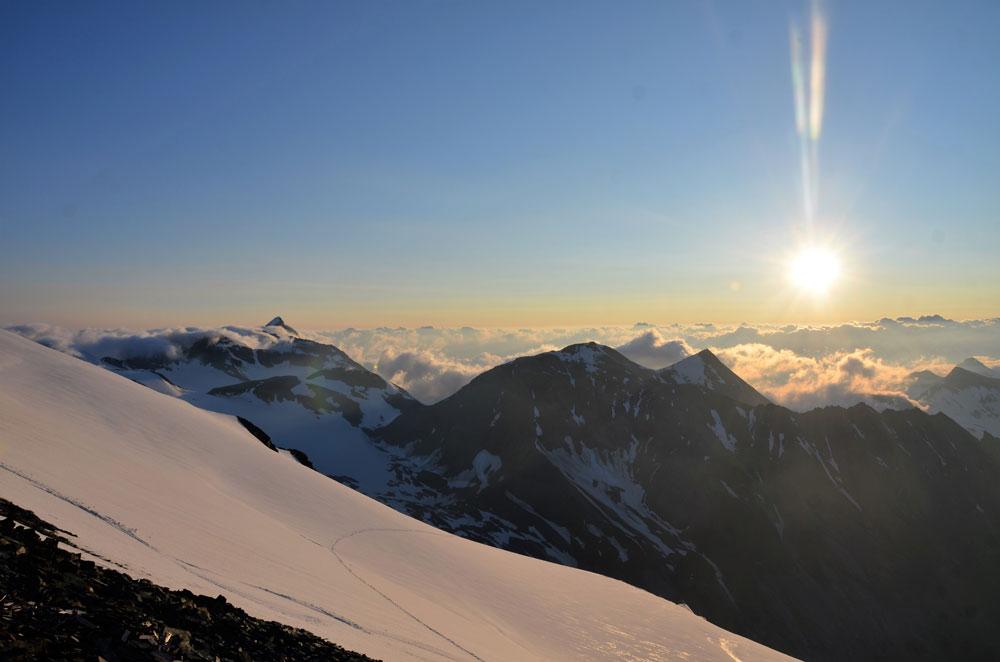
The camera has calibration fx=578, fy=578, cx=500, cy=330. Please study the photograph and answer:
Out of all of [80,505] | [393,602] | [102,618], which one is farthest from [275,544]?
[102,618]

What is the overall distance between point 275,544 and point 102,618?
15176 millimetres

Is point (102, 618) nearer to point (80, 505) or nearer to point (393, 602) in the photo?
point (80, 505)

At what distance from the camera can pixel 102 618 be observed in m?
11.1

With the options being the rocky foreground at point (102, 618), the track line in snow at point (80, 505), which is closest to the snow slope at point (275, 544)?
the track line in snow at point (80, 505)

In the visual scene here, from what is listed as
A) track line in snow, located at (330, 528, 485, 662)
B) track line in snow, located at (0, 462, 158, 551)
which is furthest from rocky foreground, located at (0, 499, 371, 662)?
track line in snow, located at (330, 528, 485, 662)

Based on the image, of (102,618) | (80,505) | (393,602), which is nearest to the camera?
(102,618)

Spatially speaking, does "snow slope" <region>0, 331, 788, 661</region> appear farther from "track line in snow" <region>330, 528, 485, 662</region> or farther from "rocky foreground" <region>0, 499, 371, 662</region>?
"rocky foreground" <region>0, 499, 371, 662</region>

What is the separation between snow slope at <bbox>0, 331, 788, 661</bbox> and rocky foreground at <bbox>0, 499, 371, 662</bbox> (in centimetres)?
184

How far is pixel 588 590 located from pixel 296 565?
1009 inches

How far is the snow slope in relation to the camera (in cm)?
1919

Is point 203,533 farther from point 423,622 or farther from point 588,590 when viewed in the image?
point 588,590

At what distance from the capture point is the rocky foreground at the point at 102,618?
10047 mm

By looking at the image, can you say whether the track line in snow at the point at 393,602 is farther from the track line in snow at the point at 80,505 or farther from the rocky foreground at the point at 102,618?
the track line in snow at the point at 80,505

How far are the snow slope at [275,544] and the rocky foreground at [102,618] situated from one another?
184cm
